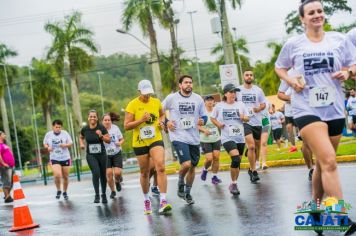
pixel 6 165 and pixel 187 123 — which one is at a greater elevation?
pixel 187 123

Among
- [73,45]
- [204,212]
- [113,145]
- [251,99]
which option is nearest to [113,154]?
[113,145]

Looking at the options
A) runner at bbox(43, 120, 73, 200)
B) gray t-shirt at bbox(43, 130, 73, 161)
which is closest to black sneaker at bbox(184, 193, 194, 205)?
runner at bbox(43, 120, 73, 200)

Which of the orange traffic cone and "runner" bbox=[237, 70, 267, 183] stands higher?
"runner" bbox=[237, 70, 267, 183]

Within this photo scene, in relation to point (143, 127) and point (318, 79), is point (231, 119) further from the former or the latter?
point (318, 79)

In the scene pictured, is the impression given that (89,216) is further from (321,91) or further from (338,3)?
(338,3)

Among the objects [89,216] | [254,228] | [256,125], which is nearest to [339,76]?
[254,228]

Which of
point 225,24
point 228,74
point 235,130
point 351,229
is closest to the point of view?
point 351,229

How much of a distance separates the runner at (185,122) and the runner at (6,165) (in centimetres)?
689

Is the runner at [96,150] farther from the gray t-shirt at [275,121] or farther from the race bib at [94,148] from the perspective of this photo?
the gray t-shirt at [275,121]

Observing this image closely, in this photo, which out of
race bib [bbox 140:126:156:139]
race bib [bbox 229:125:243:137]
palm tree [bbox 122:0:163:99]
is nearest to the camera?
race bib [bbox 140:126:156:139]

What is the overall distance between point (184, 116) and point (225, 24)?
20.4 m

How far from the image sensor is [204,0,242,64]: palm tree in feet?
82.7

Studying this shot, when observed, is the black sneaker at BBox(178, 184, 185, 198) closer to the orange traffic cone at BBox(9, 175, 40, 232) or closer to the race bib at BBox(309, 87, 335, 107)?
the orange traffic cone at BBox(9, 175, 40, 232)

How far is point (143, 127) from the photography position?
960cm
